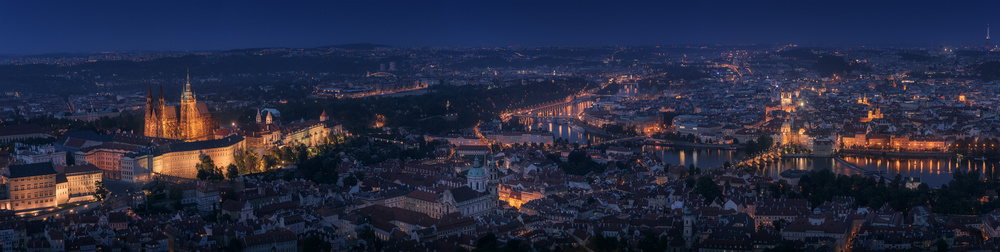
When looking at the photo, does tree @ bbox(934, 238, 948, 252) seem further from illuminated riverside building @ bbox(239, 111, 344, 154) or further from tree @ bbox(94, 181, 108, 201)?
illuminated riverside building @ bbox(239, 111, 344, 154)

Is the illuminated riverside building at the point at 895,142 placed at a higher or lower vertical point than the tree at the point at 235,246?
lower

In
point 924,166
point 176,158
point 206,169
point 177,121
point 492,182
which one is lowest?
point 924,166

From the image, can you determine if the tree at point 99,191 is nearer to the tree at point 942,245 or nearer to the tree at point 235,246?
the tree at point 235,246

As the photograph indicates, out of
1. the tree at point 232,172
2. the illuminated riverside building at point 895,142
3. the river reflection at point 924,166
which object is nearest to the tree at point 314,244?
the tree at point 232,172

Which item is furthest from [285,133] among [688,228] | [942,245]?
[942,245]

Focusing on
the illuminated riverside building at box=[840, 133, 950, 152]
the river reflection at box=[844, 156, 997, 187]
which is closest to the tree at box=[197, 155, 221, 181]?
the river reflection at box=[844, 156, 997, 187]

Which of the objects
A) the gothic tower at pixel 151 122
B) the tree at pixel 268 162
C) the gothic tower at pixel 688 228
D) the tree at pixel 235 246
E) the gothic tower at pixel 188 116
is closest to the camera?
the tree at pixel 235 246

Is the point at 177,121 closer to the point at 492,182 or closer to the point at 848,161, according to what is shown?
the point at 492,182
